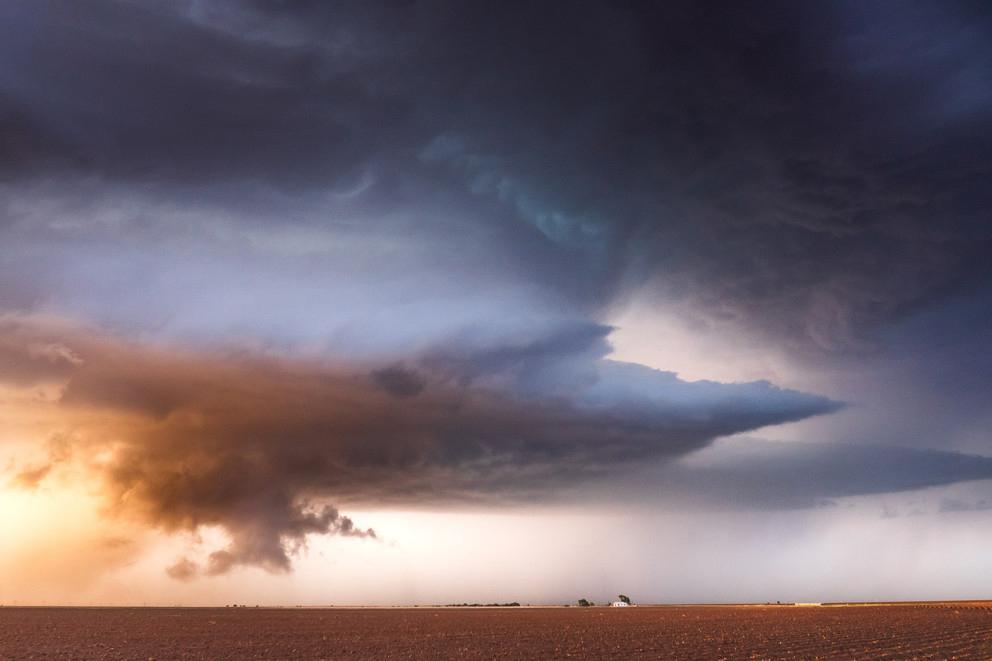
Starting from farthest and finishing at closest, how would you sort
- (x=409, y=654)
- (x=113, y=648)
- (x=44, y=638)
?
(x=44, y=638), (x=113, y=648), (x=409, y=654)

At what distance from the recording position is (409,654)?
2259 inches

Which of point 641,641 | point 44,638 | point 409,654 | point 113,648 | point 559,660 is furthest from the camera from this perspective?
point 44,638

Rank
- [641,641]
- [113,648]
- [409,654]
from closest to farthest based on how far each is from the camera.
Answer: [409,654], [113,648], [641,641]

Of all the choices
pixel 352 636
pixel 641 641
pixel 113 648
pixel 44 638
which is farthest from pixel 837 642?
pixel 44 638

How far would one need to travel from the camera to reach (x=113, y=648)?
6238cm

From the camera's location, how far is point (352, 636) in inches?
3137

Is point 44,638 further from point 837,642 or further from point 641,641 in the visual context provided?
point 837,642

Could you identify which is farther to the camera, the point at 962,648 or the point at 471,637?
the point at 471,637

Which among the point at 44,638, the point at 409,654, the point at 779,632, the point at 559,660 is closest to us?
the point at 559,660

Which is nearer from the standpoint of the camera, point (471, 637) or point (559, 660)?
point (559, 660)

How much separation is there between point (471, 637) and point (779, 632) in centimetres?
3238

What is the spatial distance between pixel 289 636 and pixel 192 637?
31.0 ft

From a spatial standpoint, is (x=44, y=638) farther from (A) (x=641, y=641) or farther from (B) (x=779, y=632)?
(B) (x=779, y=632)

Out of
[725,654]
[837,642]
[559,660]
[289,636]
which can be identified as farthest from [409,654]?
[837,642]
